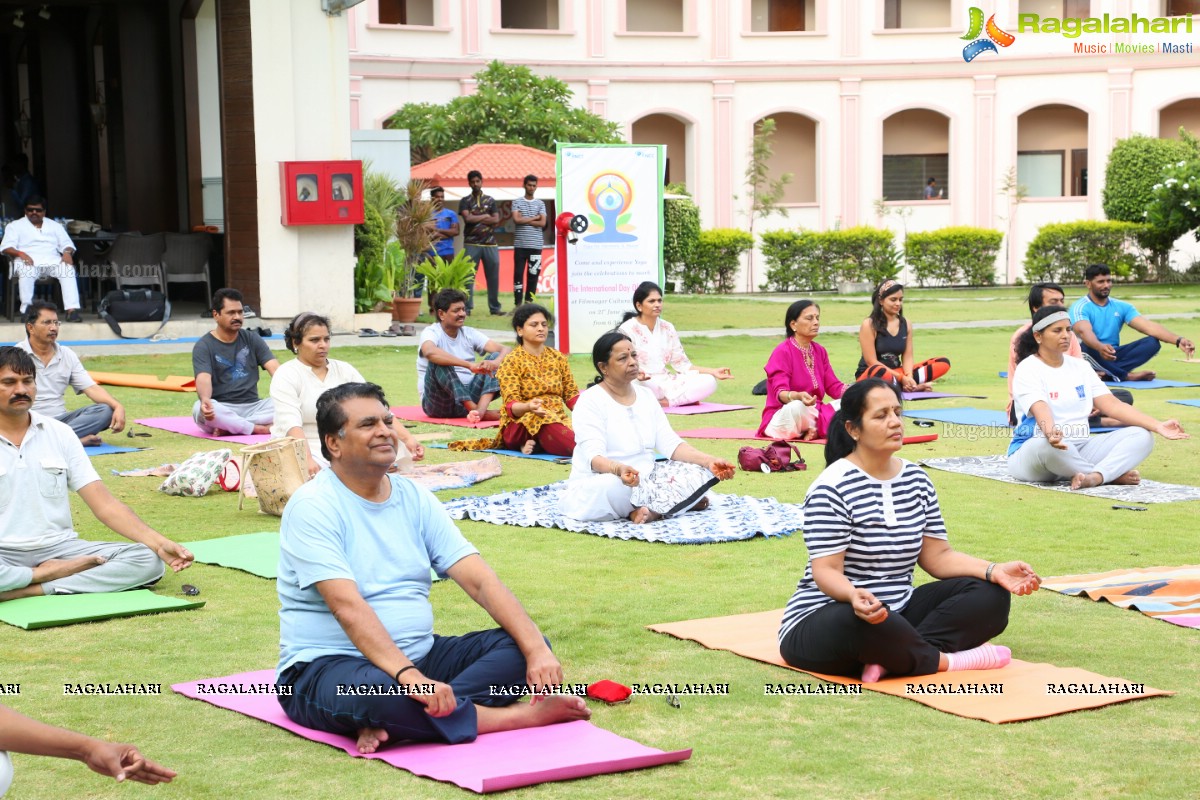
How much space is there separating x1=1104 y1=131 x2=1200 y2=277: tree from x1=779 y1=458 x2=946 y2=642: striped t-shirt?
2787 cm

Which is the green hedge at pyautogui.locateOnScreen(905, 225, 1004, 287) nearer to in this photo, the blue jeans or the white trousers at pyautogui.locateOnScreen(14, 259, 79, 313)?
the white trousers at pyautogui.locateOnScreen(14, 259, 79, 313)

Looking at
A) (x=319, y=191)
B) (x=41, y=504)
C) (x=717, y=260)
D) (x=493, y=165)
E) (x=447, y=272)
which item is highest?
(x=493, y=165)

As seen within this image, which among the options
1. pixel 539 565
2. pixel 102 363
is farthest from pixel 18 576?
pixel 102 363

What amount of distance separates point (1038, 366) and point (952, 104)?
1089 inches

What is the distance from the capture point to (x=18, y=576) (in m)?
5.95

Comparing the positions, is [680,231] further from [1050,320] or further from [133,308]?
→ [1050,320]

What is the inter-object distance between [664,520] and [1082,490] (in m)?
2.45

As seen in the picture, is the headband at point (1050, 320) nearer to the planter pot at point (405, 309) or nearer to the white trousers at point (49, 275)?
the planter pot at point (405, 309)

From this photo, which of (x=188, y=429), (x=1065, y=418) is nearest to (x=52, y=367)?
(x=188, y=429)

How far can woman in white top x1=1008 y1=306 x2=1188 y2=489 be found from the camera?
8.41 m

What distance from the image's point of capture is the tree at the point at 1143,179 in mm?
31344

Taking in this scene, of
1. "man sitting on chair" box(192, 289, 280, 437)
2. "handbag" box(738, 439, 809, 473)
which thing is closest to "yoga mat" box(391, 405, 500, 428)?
"man sitting on chair" box(192, 289, 280, 437)

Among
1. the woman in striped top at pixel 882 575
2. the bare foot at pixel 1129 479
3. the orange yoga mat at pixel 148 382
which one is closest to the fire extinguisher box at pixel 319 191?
the orange yoga mat at pixel 148 382

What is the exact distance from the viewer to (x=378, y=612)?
14.1ft
